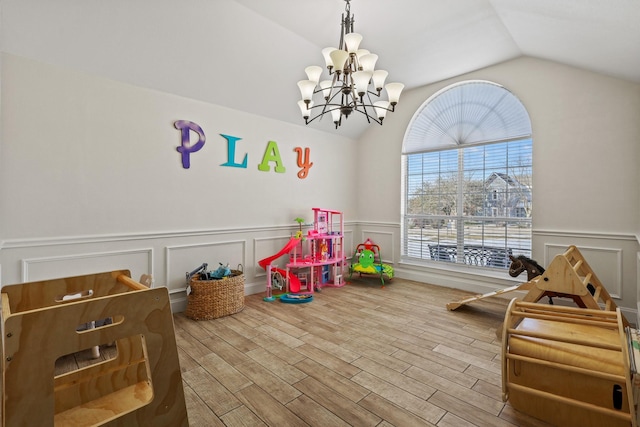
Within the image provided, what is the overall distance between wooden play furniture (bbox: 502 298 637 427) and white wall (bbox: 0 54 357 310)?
2885 mm

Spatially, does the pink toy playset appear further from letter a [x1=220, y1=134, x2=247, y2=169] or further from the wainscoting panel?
the wainscoting panel

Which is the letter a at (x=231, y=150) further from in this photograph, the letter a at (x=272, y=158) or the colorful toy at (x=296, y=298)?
the colorful toy at (x=296, y=298)

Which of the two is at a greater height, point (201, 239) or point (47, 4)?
point (47, 4)

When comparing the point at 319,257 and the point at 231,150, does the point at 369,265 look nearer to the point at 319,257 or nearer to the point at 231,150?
the point at 319,257

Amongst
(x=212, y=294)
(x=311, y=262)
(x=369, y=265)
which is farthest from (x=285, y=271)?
(x=369, y=265)

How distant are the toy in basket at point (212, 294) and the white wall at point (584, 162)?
10.1 ft

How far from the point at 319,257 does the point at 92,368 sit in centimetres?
301

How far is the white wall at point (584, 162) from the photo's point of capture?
2885 mm

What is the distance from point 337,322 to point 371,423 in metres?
1.34

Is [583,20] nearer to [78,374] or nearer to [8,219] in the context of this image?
[78,374]

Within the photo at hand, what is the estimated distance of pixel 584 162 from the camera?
310 centimetres

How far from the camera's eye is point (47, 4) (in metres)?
2.11

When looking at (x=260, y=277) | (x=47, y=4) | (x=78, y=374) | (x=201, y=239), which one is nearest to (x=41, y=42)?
(x=47, y=4)

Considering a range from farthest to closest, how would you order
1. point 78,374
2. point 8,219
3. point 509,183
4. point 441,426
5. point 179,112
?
point 509,183
point 179,112
point 8,219
point 441,426
point 78,374
